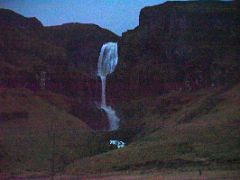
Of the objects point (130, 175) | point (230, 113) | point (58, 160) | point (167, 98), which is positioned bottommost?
point (130, 175)

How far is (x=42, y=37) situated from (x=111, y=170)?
773 inches

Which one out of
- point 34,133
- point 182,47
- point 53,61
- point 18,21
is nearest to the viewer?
point 34,133

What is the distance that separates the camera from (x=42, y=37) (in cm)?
3653

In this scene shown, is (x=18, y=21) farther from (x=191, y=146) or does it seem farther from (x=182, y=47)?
(x=191, y=146)

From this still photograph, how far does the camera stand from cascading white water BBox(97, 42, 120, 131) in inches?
1304

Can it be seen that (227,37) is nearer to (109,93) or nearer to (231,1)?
(231,1)

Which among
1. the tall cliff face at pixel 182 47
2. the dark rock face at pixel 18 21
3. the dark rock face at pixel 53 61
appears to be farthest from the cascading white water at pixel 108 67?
the dark rock face at pixel 18 21

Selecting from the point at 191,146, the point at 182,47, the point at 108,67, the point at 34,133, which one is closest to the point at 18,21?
the point at 108,67

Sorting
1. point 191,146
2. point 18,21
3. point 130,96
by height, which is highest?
point 18,21

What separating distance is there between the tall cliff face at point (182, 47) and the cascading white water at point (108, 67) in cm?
62

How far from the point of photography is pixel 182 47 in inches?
1393

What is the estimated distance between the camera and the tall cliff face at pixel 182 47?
1257 inches

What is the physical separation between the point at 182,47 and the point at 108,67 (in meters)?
5.28

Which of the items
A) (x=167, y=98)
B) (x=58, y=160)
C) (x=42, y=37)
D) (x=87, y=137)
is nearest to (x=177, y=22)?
(x=167, y=98)
